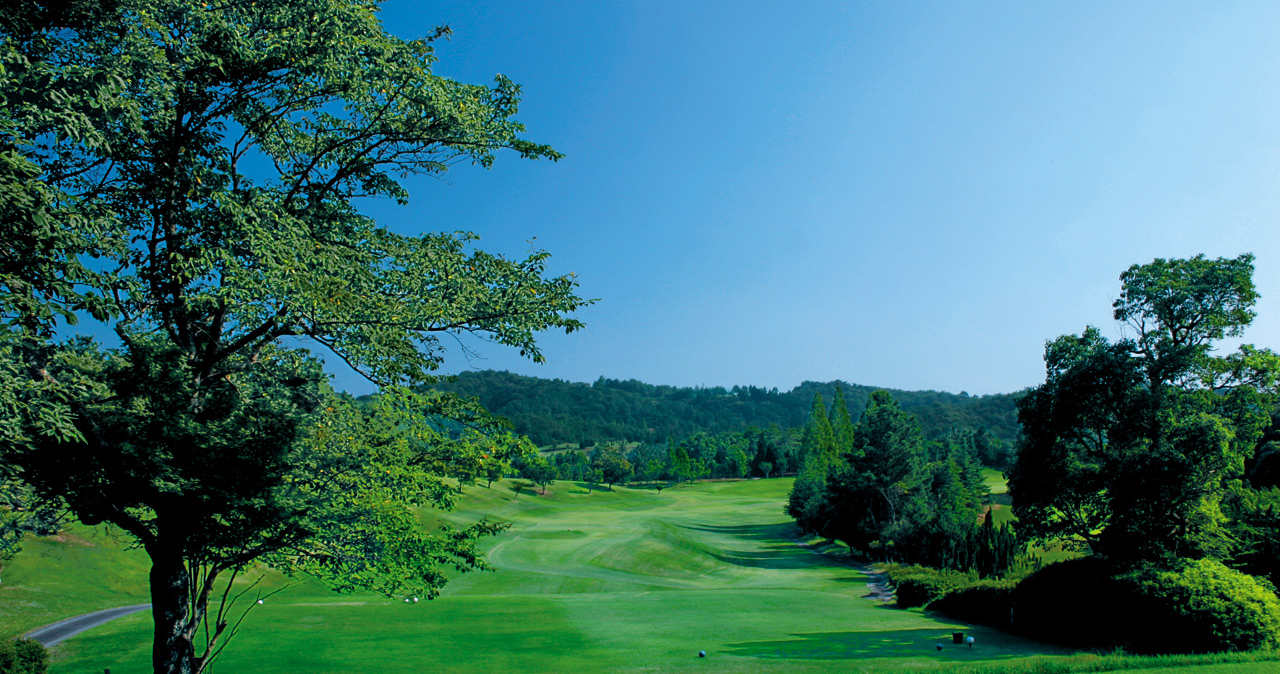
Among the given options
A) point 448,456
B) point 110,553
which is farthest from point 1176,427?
point 110,553

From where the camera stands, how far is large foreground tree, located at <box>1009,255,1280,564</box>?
18125 millimetres

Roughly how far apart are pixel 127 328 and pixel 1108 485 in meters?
23.5

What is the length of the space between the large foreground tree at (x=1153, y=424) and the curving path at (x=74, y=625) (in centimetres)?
3242

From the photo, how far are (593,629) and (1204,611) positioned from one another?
1727cm

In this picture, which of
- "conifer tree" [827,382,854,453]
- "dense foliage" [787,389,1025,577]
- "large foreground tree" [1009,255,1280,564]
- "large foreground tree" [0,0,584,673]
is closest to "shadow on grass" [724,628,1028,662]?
"large foreground tree" [1009,255,1280,564]

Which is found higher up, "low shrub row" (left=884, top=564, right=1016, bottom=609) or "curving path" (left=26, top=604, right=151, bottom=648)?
"curving path" (left=26, top=604, right=151, bottom=648)

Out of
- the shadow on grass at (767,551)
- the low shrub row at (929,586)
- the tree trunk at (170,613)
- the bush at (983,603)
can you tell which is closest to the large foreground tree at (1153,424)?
the bush at (983,603)

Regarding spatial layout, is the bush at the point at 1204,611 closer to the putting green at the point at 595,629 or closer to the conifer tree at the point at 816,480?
the putting green at the point at 595,629

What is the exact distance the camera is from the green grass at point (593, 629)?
18.1 metres

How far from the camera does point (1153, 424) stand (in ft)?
63.1

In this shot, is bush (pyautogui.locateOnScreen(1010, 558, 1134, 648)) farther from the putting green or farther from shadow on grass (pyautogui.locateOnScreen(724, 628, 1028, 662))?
shadow on grass (pyautogui.locateOnScreen(724, 628, 1028, 662))

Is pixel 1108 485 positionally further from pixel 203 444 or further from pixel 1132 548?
pixel 203 444

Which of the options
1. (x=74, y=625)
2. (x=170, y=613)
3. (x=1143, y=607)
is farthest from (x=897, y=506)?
(x=170, y=613)

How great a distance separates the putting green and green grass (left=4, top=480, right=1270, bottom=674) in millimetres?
73
